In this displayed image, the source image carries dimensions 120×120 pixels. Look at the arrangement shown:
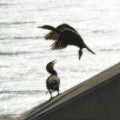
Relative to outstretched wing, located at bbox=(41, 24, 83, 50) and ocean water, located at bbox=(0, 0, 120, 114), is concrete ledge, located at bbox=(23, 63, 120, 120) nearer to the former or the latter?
outstretched wing, located at bbox=(41, 24, 83, 50)

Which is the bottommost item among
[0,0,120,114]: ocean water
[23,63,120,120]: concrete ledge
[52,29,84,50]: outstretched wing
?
[23,63,120,120]: concrete ledge

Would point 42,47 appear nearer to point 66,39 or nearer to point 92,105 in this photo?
point 66,39

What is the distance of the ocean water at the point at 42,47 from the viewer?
901 inches

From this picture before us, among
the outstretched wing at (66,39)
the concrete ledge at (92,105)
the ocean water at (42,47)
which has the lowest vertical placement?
the concrete ledge at (92,105)

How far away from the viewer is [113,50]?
29.9 meters

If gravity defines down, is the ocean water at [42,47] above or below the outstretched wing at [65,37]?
above

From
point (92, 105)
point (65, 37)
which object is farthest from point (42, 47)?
point (92, 105)

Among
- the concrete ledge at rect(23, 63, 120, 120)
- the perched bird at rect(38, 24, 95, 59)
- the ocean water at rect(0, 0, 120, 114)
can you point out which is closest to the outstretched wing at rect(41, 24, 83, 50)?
the perched bird at rect(38, 24, 95, 59)

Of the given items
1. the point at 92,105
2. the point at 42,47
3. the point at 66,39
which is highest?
the point at 42,47

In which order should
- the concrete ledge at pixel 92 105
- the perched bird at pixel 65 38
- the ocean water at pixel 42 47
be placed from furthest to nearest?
1. the ocean water at pixel 42 47
2. the perched bird at pixel 65 38
3. the concrete ledge at pixel 92 105

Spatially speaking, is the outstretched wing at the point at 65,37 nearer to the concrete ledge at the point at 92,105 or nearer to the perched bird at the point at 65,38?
the perched bird at the point at 65,38

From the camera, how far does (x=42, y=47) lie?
104 feet

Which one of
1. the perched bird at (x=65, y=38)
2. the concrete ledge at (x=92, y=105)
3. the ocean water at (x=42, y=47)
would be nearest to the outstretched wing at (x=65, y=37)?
the perched bird at (x=65, y=38)

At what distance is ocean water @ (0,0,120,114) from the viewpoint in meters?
22.9
